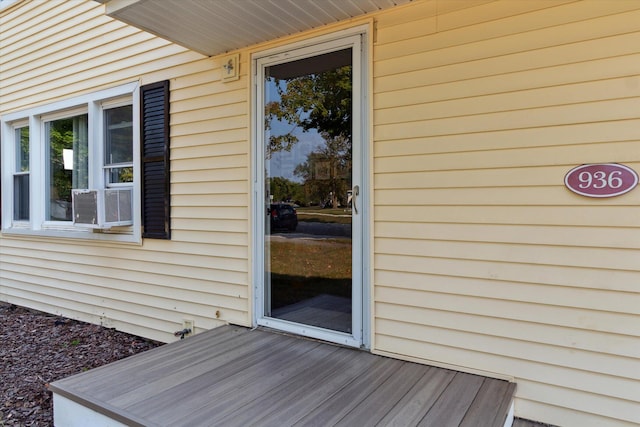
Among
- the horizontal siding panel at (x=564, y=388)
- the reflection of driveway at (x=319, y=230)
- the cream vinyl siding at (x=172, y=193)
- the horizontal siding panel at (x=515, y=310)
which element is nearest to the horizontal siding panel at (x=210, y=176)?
the cream vinyl siding at (x=172, y=193)

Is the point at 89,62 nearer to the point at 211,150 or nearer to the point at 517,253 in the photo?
the point at 211,150

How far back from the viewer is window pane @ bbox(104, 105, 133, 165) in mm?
3842

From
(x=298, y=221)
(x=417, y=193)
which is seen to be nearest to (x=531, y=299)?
(x=417, y=193)

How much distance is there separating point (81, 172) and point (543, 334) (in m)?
4.53

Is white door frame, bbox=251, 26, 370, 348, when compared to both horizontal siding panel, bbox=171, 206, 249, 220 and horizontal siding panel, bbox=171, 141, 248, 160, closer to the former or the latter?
horizontal siding panel, bbox=171, 141, 248, 160

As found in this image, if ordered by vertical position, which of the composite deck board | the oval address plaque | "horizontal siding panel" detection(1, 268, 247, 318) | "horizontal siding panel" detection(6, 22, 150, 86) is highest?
"horizontal siding panel" detection(6, 22, 150, 86)

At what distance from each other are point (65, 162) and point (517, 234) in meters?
4.68

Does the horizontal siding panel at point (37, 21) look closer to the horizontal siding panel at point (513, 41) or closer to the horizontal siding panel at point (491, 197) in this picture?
the horizontal siding panel at point (513, 41)

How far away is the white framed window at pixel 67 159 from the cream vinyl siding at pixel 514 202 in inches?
102

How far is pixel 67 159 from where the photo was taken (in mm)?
4387

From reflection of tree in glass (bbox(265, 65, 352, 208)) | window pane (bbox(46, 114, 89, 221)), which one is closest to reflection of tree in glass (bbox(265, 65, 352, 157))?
reflection of tree in glass (bbox(265, 65, 352, 208))

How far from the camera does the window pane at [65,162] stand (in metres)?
4.22

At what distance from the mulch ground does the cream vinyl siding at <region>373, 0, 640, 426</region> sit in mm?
2335

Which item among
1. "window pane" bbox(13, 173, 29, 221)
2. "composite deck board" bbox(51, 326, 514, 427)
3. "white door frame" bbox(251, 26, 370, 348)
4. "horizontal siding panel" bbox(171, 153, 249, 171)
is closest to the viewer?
"composite deck board" bbox(51, 326, 514, 427)
